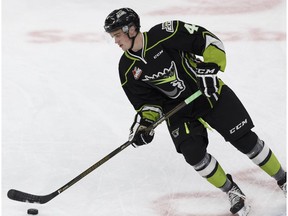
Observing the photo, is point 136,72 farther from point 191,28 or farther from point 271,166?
point 271,166

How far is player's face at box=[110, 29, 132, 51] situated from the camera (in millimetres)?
4367

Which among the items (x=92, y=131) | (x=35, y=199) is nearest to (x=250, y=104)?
(x=92, y=131)

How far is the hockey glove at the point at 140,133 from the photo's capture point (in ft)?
15.0

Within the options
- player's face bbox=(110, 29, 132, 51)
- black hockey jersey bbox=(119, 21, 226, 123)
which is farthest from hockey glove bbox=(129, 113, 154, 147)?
player's face bbox=(110, 29, 132, 51)

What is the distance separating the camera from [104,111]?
5.84 metres

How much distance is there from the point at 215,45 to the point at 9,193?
4.88ft

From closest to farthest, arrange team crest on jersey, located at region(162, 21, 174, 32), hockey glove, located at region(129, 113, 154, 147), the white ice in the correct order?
team crest on jersey, located at region(162, 21, 174, 32) < hockey glove, located at region(129, 113, 154, 147) < the white ice

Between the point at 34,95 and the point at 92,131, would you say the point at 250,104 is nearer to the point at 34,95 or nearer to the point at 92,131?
the point at 92,131

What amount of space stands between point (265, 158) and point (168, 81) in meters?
0.71

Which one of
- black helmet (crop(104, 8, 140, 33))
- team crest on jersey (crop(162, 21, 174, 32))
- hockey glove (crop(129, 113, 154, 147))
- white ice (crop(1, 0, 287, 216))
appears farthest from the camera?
white ice (crop(1, 0, 287, 216))

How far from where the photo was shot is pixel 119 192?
16.0 feet

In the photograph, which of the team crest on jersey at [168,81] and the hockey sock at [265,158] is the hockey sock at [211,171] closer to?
the hockey sock at [265,158]

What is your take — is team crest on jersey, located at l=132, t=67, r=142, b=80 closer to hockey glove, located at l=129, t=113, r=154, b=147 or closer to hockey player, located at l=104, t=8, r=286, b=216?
hockey player, located at l=104, t=8, r=286, b=216

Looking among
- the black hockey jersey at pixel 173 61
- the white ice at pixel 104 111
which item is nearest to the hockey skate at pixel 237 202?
the white ice at pixel 104 111
